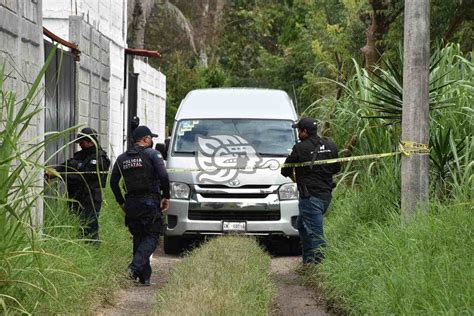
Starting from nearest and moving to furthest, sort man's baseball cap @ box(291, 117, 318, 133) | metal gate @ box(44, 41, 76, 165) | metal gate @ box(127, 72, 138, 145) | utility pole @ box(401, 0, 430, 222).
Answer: utility pole @ box(401, 0, 430, 222) → man's baseball cap @ box(291, 117, 318, 133) → metal gate @ box(44, 41, 76, 165) → metal gate @ box(127, 72, 138, 145)

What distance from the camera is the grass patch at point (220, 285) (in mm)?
7652

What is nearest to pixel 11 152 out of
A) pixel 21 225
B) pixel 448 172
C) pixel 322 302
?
pixel 21 225

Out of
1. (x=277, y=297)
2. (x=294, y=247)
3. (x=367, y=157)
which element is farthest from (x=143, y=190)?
(x=294, y=247)

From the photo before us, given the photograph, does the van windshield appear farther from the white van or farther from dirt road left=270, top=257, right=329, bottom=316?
dirt road left=270, top=257, right=329, bottom=316

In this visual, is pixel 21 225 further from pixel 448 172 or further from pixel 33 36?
pixel 448 172

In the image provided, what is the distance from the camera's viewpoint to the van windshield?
50.6ft

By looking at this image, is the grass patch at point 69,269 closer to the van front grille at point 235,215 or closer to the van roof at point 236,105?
the van front grille at point 235,215

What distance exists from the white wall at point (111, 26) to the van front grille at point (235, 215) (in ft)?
12.4

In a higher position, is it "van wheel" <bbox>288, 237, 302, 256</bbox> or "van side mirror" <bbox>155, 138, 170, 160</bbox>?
"van side mirror" <bbox>155, 138, 170, 160</bbox>

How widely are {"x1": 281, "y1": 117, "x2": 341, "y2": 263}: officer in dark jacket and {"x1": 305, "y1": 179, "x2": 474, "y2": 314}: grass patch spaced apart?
243mm

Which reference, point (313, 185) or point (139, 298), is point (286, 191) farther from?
point (139, 298)

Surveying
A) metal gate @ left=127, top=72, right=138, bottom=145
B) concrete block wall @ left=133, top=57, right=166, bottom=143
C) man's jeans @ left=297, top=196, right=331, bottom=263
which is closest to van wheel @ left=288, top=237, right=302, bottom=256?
man's jeans @ left=297, top=196, right=331, bottom=263

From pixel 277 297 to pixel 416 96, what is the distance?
96.7 inches

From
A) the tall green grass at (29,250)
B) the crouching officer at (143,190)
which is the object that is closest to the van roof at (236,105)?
the crouching officer at (143,190)
